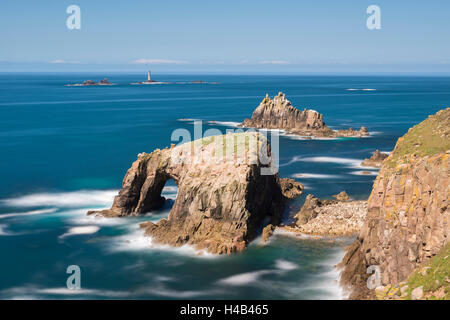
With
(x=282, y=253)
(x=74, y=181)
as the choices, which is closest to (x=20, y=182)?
(x=74, y=181)

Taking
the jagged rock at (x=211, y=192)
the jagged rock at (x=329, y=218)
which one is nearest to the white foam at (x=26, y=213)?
the jagged rock at (x=211, y=192)

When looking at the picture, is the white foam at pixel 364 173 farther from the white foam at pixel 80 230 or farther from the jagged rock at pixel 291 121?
the white foam at pixel 80 230

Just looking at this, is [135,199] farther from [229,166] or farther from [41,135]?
[41,135]

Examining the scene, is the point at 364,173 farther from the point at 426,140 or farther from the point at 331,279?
the point at 426,140

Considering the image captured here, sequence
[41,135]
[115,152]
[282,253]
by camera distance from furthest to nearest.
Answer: [41,135], [115,152], [282,253]

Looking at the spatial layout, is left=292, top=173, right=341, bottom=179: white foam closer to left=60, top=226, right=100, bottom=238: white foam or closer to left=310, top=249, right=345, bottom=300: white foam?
left=310, top=249, right=345, bottom=300: white foam

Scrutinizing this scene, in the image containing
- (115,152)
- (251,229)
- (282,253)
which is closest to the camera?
(282,253)
